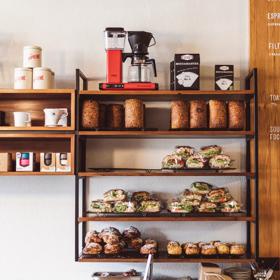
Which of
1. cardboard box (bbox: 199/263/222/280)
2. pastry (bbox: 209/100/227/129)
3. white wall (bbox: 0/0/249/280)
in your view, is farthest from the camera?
white wall (bbox: 0/0/249/280)

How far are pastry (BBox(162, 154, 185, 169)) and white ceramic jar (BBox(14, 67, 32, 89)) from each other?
35.6 inches

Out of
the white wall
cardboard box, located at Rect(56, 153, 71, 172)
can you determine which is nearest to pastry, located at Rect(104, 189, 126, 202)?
the white wall

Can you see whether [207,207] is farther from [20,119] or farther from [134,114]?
[20,119]

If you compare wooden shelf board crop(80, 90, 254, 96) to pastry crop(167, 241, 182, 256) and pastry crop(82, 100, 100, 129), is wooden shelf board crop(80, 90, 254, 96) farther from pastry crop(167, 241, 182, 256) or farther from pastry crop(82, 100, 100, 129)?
pastry crop(167, 241, 182, 256)

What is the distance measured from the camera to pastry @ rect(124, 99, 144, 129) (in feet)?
8.08

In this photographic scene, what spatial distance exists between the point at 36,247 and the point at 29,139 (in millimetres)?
681

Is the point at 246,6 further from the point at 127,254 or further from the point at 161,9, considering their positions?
the point at 127,254

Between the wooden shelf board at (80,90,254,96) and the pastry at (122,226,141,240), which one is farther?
the pastry at (122,226,141,240)

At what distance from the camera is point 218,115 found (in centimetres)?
247

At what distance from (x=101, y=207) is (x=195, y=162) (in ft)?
1.97

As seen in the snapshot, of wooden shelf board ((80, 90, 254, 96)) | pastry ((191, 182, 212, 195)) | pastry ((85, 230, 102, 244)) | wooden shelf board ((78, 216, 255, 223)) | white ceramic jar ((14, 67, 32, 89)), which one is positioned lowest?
pastry ((85, 230, 102, 244))

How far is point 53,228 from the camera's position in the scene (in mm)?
2723

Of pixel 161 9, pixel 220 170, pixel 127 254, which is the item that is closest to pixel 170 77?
pixel 161 9

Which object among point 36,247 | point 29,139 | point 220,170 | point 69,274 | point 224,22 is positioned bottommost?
point 69,274
